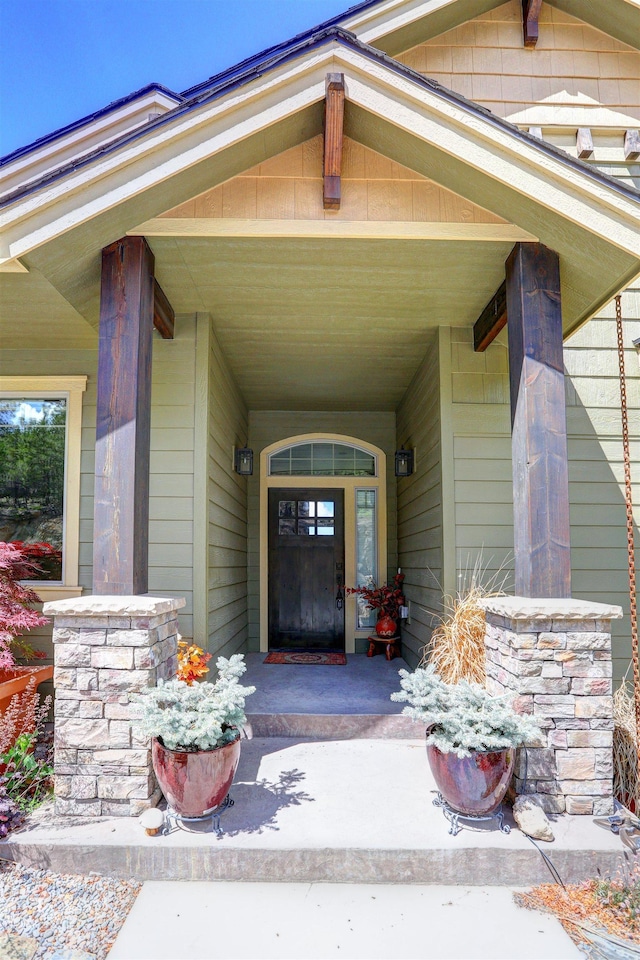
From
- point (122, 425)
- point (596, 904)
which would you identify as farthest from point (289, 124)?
point (596, 904)

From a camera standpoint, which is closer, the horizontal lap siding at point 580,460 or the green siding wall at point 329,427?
the horizontal lap siding at point 580,460

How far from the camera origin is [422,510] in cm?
502

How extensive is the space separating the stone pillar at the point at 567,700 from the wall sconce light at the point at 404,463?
2816mm

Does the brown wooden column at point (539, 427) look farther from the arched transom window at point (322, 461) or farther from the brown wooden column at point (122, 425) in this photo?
the arched transom window at point (322, 461)

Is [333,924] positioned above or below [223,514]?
below

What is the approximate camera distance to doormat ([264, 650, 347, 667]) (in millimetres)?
5641

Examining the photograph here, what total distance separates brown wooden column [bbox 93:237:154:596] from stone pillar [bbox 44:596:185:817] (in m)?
0.22

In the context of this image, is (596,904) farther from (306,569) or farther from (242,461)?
(306,569)

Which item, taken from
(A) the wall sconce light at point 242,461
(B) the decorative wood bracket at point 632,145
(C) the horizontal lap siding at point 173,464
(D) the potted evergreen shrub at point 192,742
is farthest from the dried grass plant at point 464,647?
(B) the decorative wood bracket at point 632,145

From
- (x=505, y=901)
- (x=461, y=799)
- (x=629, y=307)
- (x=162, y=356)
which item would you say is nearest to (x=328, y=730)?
(x=461, y=799)

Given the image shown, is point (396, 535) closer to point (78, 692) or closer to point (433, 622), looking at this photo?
point (433, 622)

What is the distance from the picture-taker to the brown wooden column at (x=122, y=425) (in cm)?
295

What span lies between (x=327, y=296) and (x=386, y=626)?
3.33 metres

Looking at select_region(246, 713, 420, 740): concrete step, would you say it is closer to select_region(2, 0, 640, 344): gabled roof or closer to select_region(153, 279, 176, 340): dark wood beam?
select_region(153, 279, 176, 340): dark wood beam
